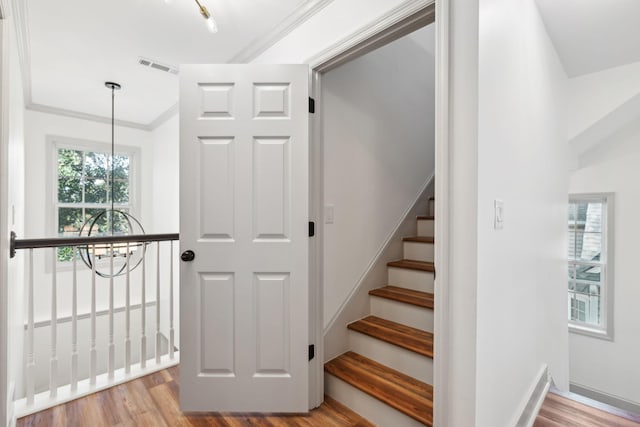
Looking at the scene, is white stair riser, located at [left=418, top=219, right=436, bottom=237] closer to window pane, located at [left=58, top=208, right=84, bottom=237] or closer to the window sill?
the window sill

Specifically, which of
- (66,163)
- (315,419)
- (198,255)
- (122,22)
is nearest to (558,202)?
(315,419)

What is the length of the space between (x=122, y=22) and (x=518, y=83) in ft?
8.45

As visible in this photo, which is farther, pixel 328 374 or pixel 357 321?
pixel 357 321

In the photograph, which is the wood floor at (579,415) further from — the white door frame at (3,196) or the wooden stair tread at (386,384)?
the white door frame at (3,196)

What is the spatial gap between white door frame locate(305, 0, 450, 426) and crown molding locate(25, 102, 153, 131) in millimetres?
3742

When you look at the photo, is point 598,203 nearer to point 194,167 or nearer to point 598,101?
point 598,101

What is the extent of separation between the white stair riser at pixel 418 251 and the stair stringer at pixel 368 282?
0.05m

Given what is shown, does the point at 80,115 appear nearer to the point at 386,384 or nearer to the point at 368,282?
the point at 368,282

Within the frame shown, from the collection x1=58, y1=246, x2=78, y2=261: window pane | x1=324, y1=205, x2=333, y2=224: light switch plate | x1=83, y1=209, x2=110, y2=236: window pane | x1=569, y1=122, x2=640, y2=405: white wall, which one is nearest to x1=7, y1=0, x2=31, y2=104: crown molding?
x1=83, y1=209, x2=110, y2=236: window pane

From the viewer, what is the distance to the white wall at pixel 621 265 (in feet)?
10.6

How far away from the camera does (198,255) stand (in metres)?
1.77

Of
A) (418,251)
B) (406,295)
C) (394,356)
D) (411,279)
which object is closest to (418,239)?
(418,251)

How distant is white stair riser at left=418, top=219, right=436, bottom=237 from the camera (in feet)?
8.65

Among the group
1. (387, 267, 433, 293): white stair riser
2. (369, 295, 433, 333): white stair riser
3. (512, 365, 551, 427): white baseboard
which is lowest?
(512, 365, 551, 427): white baseboard
